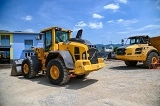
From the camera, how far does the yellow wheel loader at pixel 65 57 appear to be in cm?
707

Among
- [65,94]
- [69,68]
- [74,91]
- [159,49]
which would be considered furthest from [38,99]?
[159,49]

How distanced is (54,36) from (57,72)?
5.17 feet

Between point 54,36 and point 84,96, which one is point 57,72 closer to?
point 54,36

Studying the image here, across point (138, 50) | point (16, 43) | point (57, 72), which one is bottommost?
point (57, 72)

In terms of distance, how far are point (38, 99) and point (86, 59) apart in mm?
2475

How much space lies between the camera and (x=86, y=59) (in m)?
7.29

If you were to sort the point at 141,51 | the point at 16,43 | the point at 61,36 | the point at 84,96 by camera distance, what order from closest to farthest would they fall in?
the point at 84,96 < the point at 61,36 < the point at 141,51 < the point at 16,43

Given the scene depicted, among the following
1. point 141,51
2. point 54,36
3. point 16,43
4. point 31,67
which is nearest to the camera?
point 54,36

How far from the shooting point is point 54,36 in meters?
8.12

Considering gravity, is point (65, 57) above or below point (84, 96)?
above

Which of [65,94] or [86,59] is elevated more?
[86,59]

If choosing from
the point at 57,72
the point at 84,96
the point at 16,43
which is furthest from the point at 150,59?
the point at 16,43

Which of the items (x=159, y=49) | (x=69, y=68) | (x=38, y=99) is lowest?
(x=38, y=99)

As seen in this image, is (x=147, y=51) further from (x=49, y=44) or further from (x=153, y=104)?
(x=153, y=104)
